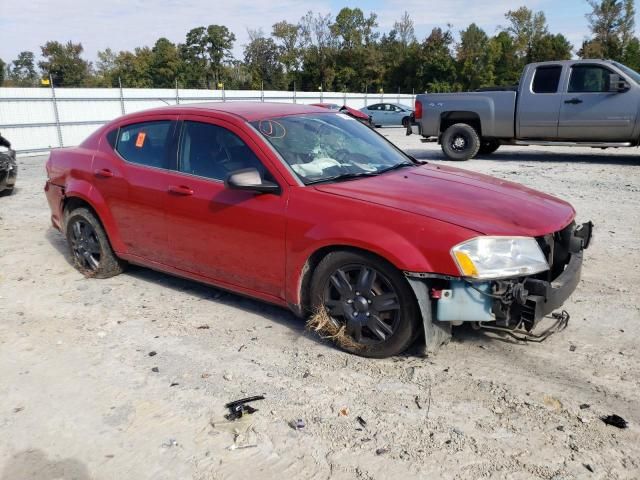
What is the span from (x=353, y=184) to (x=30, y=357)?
8.12 feet

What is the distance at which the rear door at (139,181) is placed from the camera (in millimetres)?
4594

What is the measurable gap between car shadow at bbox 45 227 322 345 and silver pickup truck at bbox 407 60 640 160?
9.26 meters

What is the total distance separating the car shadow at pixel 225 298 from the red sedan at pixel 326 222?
0.31 metres

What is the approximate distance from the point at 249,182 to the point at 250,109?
1.01 m

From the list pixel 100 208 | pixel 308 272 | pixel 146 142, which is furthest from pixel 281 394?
pixel 100 208

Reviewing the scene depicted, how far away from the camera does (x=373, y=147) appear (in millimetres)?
4703

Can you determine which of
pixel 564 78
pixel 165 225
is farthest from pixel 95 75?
pixel 165 225

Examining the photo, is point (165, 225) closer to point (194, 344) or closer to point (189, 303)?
point (189, 303)

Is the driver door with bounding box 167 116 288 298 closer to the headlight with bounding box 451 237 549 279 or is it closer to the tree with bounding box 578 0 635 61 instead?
the headlight with bounding box 451 237 549 279

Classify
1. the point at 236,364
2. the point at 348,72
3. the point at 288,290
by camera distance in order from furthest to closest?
the point at 348,72 < the point at 288,290 < the point at 236,364

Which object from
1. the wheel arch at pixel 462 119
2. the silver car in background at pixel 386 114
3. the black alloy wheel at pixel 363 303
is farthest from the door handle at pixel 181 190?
the silver car in background at pixel 386 114

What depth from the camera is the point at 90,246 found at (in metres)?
5.36

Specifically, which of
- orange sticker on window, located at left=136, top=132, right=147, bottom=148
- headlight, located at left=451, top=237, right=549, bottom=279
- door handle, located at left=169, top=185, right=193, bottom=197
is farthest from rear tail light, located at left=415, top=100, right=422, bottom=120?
headlight, located at left=451, top=237, right=549, bottom=279

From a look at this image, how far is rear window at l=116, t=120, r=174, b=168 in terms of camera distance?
4633 millimetres
